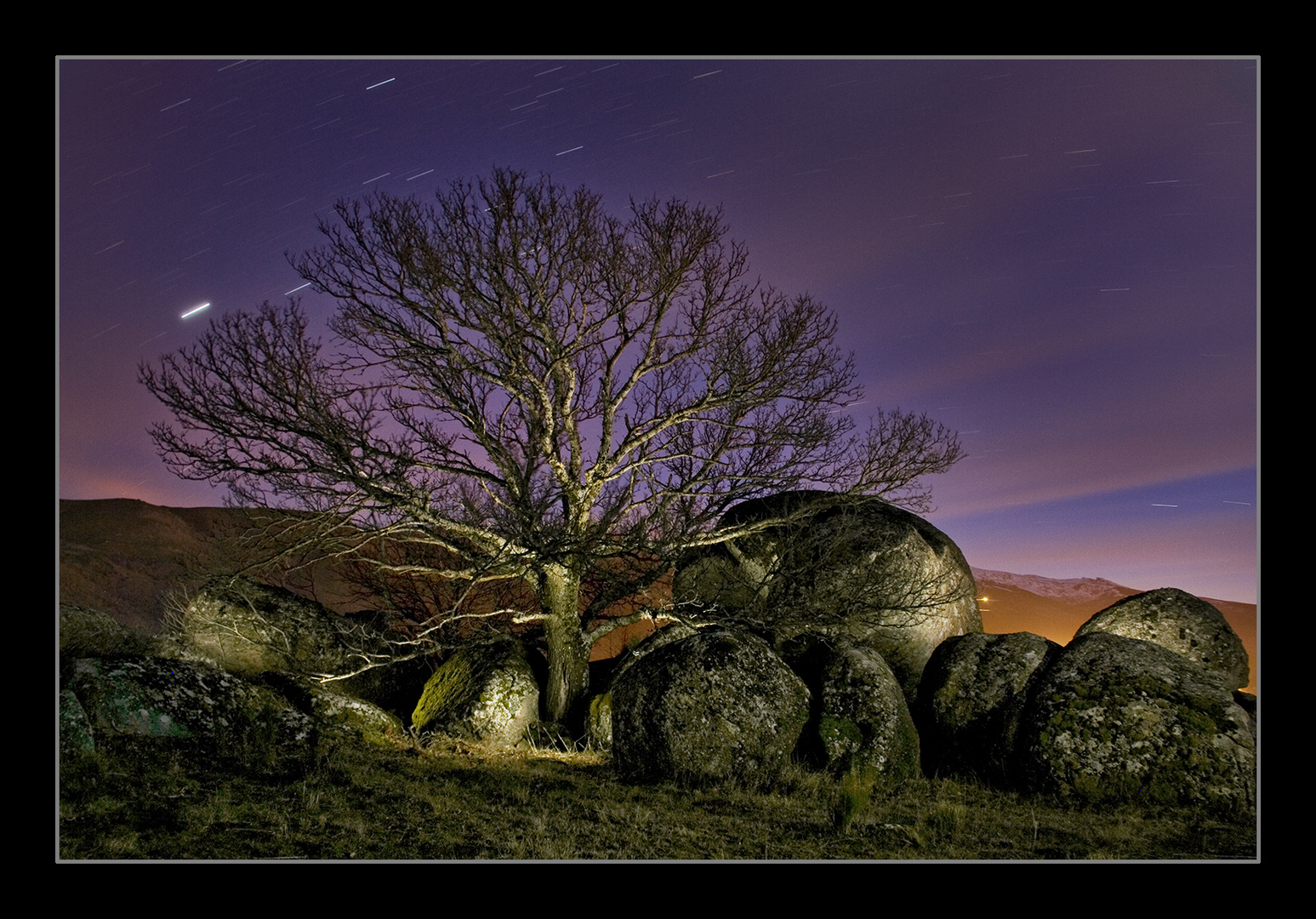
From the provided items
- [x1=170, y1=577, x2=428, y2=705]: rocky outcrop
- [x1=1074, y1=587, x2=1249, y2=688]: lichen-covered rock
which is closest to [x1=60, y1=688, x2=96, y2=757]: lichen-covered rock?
[x1=170, y1=577, x2=428, y2=705]: rocky outcrop

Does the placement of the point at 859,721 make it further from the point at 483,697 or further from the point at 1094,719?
the point at 483,697

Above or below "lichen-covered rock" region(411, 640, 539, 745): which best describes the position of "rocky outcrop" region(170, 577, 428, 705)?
above

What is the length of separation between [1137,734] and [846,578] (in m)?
5.64

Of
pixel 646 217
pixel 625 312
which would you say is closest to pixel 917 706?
pixel 625 312

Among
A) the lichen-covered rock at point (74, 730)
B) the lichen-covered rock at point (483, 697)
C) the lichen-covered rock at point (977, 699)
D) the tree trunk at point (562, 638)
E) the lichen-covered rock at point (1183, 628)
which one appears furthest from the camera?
the tree trunk at point (562, 638)

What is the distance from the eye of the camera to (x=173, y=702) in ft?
27.6

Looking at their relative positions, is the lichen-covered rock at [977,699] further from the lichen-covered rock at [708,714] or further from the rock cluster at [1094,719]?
the lichen-covered rock at [708,714]

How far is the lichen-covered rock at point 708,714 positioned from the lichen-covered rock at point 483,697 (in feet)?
9.07

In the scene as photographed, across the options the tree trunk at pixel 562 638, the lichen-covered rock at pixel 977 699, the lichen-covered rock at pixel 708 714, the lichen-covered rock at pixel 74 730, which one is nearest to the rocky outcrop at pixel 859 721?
the lichen-covered rock at pixel 708 714

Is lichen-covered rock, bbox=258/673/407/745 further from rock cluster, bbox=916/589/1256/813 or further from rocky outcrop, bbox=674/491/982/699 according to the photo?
rock cluster, bbox=916/589/1256/813

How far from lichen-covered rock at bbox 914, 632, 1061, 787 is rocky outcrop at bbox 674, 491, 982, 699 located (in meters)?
1.19

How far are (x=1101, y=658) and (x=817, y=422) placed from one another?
5.84 m

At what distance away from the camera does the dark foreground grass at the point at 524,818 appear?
6.07 m

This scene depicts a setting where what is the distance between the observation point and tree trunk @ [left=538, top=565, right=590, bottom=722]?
1273cm
